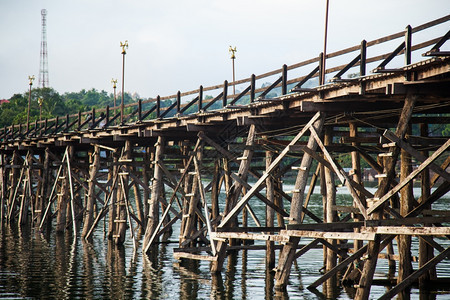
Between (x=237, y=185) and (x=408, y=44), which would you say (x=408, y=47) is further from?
(x=237, y=185)

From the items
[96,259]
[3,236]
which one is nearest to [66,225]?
[3,236]

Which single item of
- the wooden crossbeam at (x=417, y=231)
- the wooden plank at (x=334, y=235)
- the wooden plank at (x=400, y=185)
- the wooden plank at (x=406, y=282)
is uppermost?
the wooden plank at (x=400, y=185)

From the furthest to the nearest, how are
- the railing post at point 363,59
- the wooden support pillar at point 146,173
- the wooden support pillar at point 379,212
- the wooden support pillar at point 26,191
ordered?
the wooden support pillar at point 26,191 < the wooden support pillar at point 146,173 < the railing post at point 363,59 < the wooden support pillar at point 379,212

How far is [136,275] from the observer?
691 inches

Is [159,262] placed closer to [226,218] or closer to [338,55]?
[226,218]

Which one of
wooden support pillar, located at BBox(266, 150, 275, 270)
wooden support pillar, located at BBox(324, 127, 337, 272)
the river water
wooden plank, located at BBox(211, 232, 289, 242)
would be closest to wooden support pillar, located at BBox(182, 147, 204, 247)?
the river water

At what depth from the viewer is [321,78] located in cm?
1457

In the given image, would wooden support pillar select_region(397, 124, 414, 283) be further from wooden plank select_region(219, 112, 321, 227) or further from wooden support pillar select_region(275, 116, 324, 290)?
wooden plank select_region(219, 112, 321, 227)

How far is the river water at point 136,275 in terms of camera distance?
14.8 meters

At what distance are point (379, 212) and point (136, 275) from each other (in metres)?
7.61

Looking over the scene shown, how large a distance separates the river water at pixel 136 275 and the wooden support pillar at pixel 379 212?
241 centimetres

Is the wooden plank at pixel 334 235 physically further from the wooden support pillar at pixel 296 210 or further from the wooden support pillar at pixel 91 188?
the wooden support pillar at pixel 91 188

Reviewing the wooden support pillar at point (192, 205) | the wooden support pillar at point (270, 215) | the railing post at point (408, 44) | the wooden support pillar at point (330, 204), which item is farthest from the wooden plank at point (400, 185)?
the wooden support pillar at point (192, 205)

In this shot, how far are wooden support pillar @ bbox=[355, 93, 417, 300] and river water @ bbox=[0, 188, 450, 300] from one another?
7.92ft
